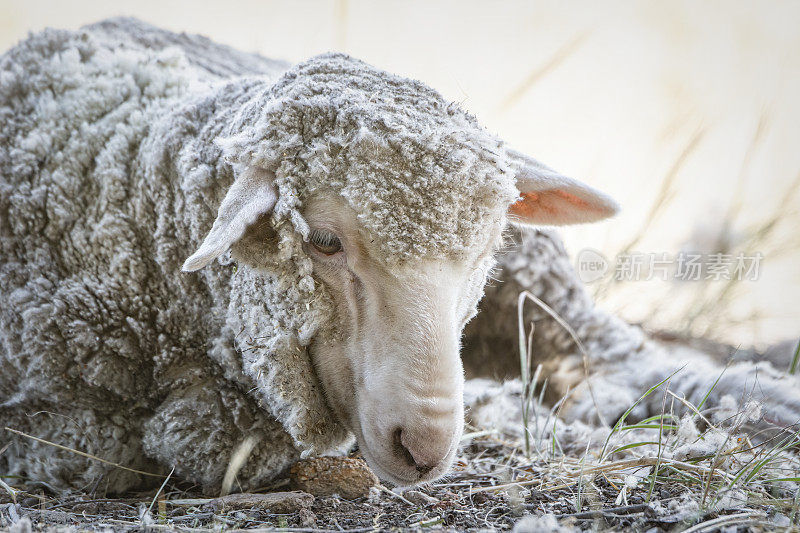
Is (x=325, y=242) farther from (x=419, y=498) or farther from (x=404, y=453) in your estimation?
(x=419, y=498)

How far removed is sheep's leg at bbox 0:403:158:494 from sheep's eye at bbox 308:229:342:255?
104 cm

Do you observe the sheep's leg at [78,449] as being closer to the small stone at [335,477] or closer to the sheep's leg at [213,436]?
the sheep's leg at [213,436]

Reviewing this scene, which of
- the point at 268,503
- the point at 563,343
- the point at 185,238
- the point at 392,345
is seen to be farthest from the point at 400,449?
the point at 563,343

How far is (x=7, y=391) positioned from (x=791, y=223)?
3937 millimetres

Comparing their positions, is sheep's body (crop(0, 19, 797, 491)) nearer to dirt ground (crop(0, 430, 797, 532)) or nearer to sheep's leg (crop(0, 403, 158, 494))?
sheep's leg (crop(0, 403, 158, 494))

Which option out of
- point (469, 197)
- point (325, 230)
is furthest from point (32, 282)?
point (469, 197)

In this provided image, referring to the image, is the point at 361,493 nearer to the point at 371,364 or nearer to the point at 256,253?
the point at 371,364

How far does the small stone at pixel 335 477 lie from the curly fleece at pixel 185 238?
0.35 ft

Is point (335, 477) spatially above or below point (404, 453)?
below

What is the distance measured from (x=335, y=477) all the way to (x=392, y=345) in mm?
671

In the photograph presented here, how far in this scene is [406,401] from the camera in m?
1.93

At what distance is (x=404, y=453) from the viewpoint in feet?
6.56
